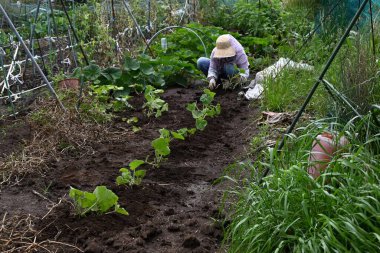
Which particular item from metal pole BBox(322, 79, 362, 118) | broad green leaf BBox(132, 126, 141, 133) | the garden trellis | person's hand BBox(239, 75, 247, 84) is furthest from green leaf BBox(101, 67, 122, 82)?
metal pole BBox(322, 79, 362, 118)

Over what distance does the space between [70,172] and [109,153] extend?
1.64 feet

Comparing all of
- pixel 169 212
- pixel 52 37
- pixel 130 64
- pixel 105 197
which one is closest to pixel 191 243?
pixel 169 212

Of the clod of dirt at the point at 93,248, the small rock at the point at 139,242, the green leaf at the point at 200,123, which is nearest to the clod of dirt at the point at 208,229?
the small rock at the point at 139,242

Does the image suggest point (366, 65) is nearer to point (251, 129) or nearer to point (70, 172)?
point (251, 129)

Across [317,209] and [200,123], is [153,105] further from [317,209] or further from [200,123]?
[317,209]

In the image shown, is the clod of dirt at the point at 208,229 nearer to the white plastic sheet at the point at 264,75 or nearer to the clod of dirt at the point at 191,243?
the clod of dirt at the point at 191,243

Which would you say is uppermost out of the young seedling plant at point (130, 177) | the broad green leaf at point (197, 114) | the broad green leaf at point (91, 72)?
the young seedling plant at point (130, 177)

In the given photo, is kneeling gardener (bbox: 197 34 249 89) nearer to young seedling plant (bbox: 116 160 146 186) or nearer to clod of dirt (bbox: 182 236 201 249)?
young seedling plant (bbox: 116 160 146 186)

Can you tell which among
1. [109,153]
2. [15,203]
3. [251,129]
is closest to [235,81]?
[251,129]

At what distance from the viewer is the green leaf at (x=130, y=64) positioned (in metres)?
6.72

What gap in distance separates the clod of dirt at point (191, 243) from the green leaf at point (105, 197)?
550 mm

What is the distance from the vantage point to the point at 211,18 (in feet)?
33.1

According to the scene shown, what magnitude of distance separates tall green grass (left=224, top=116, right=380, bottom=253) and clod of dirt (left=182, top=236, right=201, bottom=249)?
6.2 inches

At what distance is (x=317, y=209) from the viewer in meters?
2.86
